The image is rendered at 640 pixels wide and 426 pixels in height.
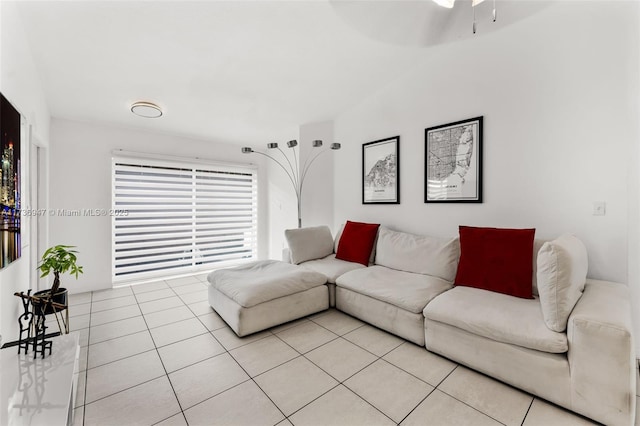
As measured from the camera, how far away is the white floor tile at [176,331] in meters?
2.33

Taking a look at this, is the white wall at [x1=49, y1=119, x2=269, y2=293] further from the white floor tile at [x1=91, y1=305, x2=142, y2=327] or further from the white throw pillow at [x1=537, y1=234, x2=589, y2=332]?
the white throw pillow at [x1=537, y1=234, x2=589, y2=332]

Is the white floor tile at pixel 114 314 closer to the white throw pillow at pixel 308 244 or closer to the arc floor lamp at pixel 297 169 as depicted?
the white throw pillow at pixel 308 244

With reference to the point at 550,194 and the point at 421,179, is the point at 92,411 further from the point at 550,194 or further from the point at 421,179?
the point at 550,194

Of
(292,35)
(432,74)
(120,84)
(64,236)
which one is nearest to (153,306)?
(64,236)

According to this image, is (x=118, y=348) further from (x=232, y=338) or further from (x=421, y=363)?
(x=421, y=363)

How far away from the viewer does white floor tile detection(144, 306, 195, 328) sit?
269 centimetres

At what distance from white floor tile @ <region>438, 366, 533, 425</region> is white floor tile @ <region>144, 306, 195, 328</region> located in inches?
97.5

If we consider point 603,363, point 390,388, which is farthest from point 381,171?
point 603,363

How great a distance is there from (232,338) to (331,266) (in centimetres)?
129

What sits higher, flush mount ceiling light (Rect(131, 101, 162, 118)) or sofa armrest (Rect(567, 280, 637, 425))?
flush mount ceiling light (Rect(131, 101, 162, 118))

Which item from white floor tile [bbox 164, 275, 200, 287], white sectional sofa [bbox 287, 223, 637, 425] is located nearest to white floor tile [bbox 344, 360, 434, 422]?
white sectional sofa [bbox 287, 223, 637, 425]

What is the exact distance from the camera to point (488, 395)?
1640 millimetres

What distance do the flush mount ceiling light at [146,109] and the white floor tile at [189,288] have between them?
91.7 inches

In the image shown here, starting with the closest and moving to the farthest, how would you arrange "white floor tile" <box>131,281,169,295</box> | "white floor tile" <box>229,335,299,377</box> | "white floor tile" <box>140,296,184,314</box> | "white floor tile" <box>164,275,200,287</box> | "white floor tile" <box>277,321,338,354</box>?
"white floor tile" <box>229,335,299,377</box>, "white floor tile" <box>277,321,338,354</box>, "white floor tile" <box>140,296,184,314</box>, "white floor tile" <box>131,281,169,295</box>, "white floor tile" <box>164,275,200,287</box>
